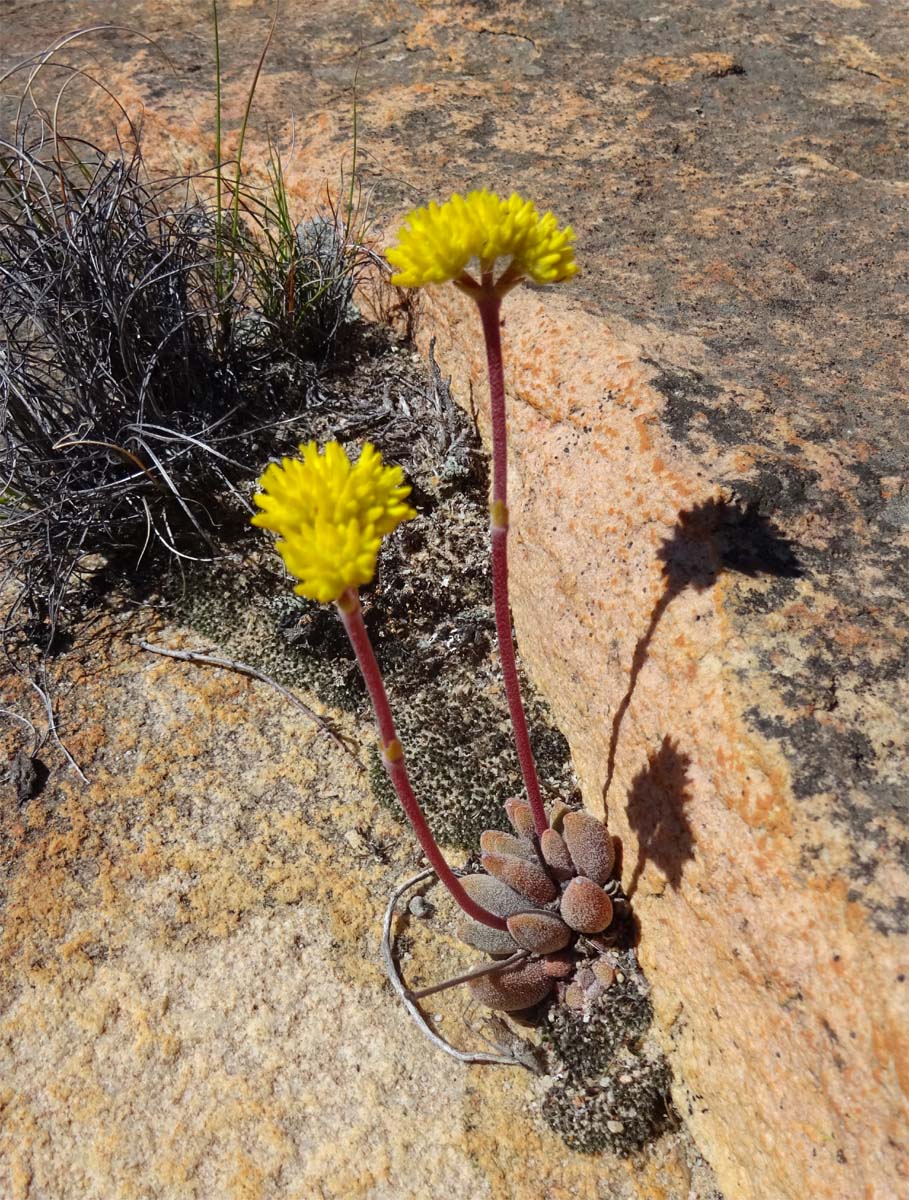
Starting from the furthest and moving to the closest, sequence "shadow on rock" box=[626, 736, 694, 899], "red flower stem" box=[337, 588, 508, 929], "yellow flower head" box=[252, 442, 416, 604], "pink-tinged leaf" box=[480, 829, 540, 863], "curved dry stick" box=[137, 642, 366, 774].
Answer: "curved dry stick" box=[137, 642, 366, 774], "pink-tinged leaf" box=[480, 829, 540, 863], "shadow on rock" box=[626, 736, 694, 899], "red flower stem" box=[337, 588, 508, 929], "yellow flower head" box=[252, 442, 416, 604]

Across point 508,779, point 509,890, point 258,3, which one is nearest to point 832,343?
point 508,779

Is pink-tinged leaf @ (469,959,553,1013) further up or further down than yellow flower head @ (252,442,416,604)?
further down

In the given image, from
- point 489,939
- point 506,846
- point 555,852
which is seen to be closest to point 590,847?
point 555,852

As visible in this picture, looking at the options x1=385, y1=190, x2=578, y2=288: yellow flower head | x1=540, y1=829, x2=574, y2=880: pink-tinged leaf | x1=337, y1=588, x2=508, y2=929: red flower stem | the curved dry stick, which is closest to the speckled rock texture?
x1=540, y1=829, x2=574, y2=880: pink-tinged leaf

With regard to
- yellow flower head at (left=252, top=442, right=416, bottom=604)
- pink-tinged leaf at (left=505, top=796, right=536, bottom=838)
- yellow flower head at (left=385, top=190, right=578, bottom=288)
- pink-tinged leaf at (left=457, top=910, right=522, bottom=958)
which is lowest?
pink-tinged leaf at (left=457, top=910, right=522, bottom=958)

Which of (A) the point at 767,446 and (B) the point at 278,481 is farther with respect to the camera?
(A) the point at 767,446

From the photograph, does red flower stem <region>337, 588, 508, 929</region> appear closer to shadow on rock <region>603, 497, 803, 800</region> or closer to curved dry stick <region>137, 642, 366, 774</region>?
shadow on rock <region>603, 497, 803, 800</region>

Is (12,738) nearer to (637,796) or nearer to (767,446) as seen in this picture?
(637,796)

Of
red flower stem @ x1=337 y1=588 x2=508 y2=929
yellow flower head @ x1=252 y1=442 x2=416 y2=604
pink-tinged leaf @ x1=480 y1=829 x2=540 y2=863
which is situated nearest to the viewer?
yellow flower head @ x1=252 y1=442 x2=416 y2=604

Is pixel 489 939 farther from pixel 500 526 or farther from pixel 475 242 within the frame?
pixel 475 242
